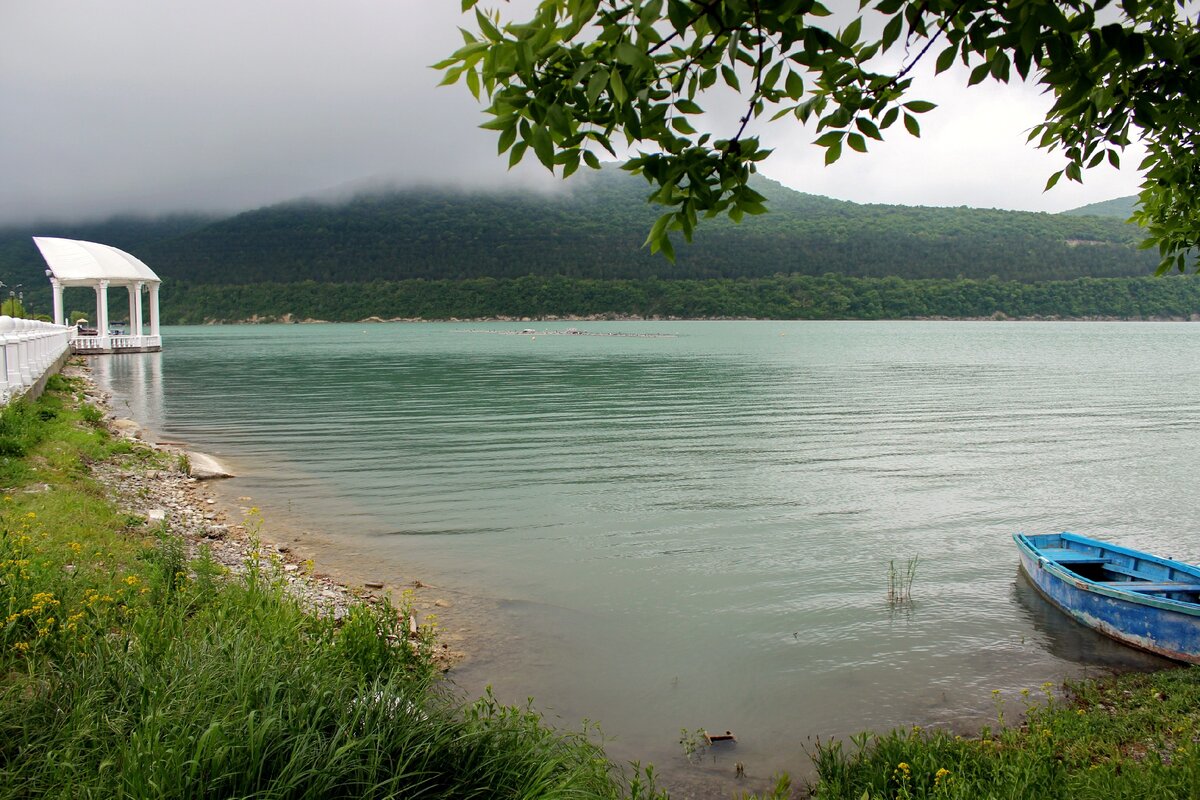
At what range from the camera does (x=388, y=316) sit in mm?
165125

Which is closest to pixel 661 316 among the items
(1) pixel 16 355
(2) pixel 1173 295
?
(2) pixel 1173 295

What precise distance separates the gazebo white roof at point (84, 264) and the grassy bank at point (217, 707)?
49.7m


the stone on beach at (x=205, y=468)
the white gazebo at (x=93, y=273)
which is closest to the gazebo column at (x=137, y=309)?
the white gazebo at (x=93, y=273)

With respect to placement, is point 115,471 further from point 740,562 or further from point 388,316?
point 388,316

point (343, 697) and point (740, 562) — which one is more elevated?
point (343, 697)

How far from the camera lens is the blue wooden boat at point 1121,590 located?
805 cm

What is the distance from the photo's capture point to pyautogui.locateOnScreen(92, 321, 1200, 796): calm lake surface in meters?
7.64

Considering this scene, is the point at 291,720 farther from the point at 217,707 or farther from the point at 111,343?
the point at 111,343

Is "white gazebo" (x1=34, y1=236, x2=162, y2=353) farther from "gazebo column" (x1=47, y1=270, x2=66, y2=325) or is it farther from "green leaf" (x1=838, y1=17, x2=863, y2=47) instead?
"green leaf" (x1=838, y1=17, x2=863, y2=47)

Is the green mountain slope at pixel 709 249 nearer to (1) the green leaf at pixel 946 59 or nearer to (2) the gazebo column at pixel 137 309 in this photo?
(2) the gazebo column at pixel 137 309

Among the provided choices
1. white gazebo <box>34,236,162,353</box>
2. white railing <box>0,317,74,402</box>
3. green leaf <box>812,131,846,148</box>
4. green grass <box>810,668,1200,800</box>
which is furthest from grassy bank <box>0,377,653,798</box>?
white gazebo <box>34,236,162,353</box>

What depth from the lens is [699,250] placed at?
175125mm

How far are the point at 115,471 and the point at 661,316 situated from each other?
149540mm

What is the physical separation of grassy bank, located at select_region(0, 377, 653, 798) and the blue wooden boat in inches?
238
